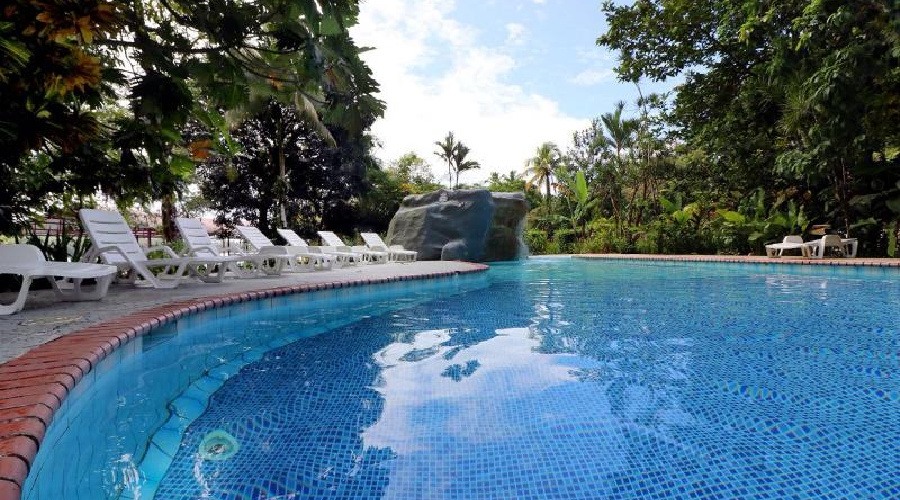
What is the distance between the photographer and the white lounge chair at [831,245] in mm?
13258

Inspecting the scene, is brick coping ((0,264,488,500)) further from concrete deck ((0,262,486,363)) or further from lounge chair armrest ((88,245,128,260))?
lounge chair armrest ((88,245,128,260))

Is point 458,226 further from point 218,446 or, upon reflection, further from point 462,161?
point 462,161

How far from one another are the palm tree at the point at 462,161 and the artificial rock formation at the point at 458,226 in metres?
20.9

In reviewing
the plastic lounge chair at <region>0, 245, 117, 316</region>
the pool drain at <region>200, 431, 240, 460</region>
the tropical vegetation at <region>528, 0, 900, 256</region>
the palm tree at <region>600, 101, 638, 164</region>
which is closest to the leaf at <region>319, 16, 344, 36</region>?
the pool drain at <region>200, 431, 240, 460</region>

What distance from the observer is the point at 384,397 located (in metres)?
3.26

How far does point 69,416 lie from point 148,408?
0.73 meters

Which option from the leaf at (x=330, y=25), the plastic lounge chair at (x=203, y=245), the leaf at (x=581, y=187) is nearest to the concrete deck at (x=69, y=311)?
the plastic lounge chair at (x=203, y=245)

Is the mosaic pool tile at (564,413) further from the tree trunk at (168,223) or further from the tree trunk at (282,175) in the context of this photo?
the tree trunk at (282,175)

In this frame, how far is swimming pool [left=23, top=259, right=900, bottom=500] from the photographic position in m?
2.18

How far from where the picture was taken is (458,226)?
17688 mm

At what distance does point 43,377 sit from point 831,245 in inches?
642

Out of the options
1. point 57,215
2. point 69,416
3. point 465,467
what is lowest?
point 465,467

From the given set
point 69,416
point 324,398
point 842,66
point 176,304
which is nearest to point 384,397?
point 324,398

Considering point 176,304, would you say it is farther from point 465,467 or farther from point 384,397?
point 465,467
